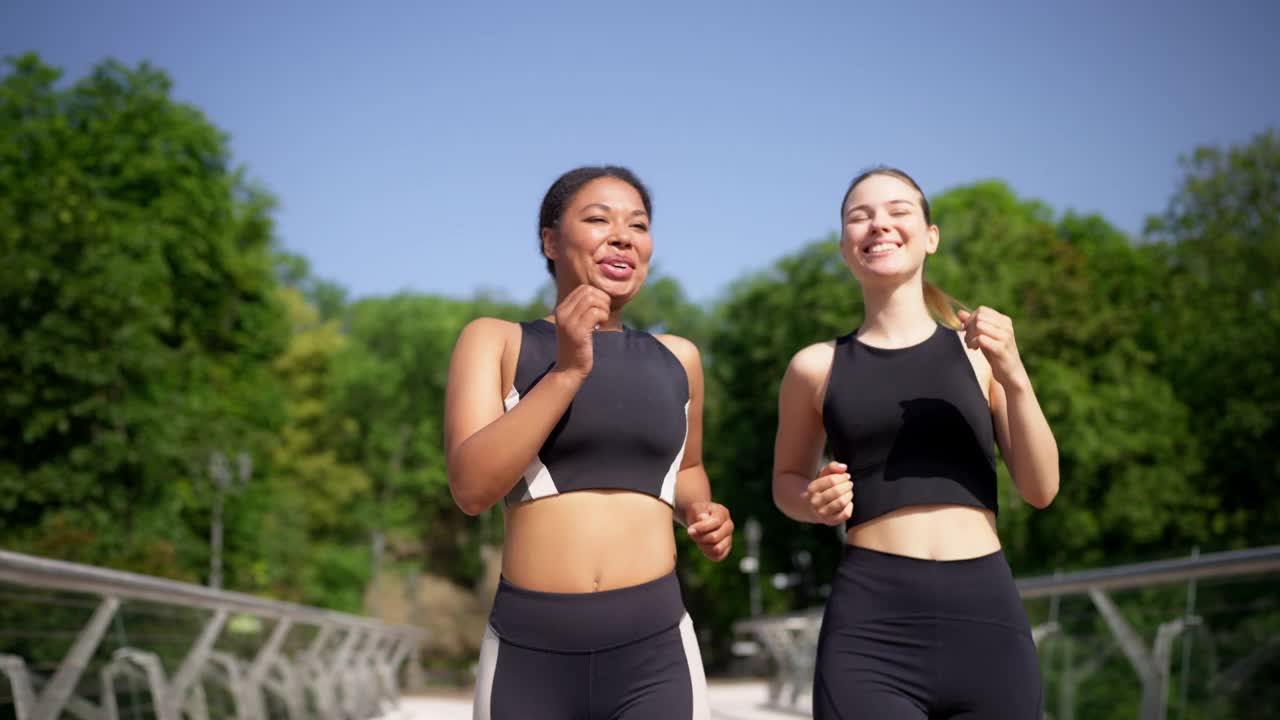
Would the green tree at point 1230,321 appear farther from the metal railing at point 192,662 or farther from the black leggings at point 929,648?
the black leggings at point 929,648

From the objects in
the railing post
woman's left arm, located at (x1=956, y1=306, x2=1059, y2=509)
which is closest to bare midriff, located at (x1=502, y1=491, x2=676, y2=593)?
woman's left arm, located at (x1=956, y1=306, x2=1059, y2=509)

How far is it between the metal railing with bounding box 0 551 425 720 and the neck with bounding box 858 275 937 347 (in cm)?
285

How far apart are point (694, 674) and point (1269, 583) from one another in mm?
3768

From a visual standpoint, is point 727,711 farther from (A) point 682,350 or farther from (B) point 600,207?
(B) point 600,207

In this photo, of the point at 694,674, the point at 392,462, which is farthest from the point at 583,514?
the point at 392,462

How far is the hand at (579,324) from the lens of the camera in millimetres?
2930

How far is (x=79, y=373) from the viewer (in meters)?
26.7

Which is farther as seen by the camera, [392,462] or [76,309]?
[392,462]

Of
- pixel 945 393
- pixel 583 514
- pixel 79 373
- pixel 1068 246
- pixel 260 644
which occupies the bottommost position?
pixel 260 644

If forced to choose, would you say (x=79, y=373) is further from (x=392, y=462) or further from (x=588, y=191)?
(x=392, y=462)

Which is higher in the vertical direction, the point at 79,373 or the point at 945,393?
the point at 79,373

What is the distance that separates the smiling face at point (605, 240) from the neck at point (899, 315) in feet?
2.17

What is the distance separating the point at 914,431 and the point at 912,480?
123 millimetres

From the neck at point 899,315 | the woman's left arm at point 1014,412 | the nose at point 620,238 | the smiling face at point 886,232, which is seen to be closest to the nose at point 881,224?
the smiling face at point 886,232
